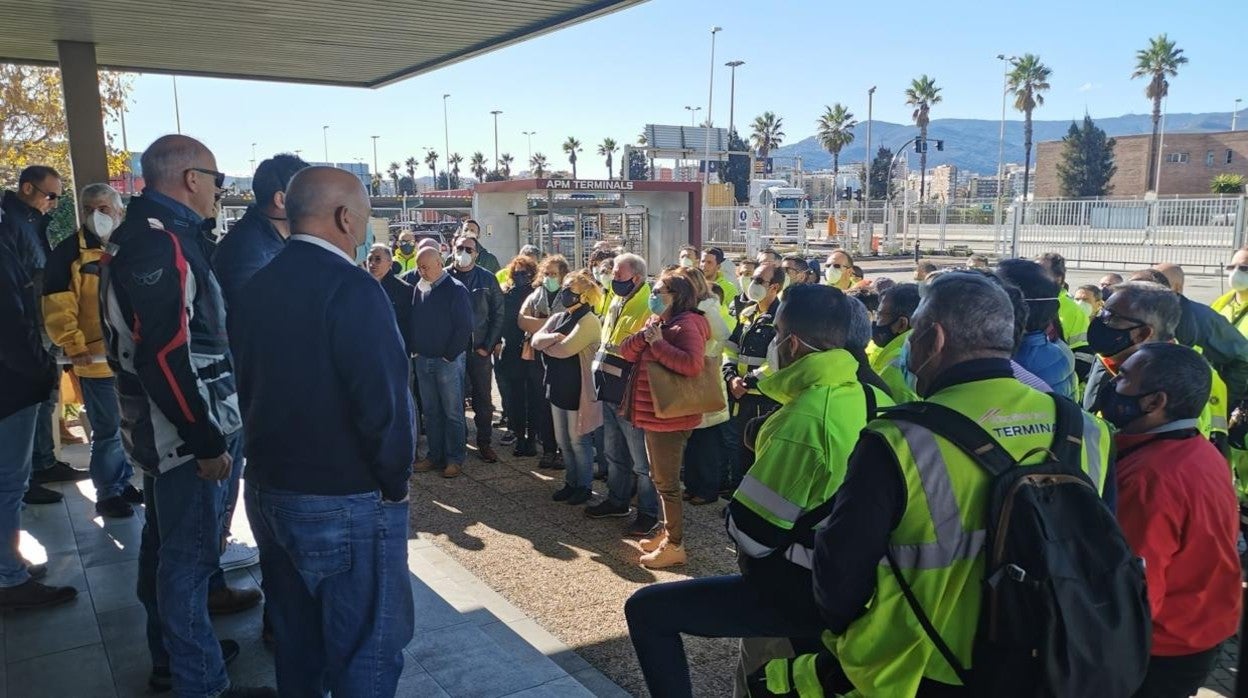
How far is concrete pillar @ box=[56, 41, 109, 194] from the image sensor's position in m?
7.24

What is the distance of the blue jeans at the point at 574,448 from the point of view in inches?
249

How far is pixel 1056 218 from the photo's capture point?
76.5 feet

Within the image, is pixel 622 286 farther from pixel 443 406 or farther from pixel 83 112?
pixel 83 112

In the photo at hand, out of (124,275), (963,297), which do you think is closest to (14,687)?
(124,275)

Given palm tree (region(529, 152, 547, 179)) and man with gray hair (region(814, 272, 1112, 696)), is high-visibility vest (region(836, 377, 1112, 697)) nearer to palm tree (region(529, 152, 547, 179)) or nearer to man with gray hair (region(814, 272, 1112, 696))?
man with gray hair (region(814, 272, 1112, 696))

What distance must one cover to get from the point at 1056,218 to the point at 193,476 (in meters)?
24.8

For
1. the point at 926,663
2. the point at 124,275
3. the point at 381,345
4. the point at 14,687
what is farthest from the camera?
the point at 14,687

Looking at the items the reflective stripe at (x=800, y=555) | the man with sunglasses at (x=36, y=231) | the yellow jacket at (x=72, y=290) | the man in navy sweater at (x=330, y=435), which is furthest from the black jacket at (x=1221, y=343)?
the man with sunglasses at (x=36, y=231)

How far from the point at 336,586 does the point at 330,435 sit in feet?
1.61

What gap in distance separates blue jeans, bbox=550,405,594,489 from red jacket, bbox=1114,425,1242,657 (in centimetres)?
414

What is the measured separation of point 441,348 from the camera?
7.00 m

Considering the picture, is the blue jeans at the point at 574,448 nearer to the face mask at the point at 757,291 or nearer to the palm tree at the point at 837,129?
the face mask at the point at 757,291

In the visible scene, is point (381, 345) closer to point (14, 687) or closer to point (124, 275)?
point (124, 275)

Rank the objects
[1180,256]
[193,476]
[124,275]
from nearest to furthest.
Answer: [124,275] → [193,476] → [1180,256]
